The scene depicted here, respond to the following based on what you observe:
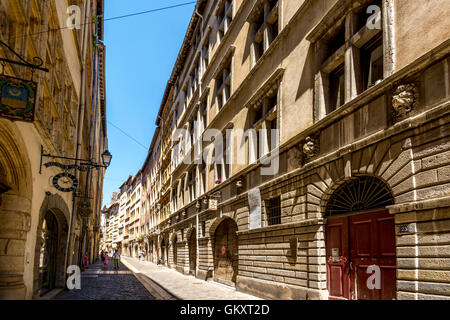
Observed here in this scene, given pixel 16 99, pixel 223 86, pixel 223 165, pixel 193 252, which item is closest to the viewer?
pixel 16 99

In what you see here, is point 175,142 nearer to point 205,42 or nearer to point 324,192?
point 205,42

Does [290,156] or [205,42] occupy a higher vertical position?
[205,42]

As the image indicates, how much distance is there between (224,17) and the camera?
852 inches

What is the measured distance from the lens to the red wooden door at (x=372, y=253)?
8117 millimetres

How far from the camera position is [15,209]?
902cm

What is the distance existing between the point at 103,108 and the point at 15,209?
46.0 m

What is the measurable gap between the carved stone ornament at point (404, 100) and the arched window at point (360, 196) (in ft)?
5.28

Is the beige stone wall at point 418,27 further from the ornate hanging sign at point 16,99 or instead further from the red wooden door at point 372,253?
the ornate hanging sign at point 16,99

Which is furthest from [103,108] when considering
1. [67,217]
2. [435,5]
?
[435,5]

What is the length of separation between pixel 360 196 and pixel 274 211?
15.2 ft

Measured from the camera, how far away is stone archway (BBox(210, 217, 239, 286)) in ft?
58.6

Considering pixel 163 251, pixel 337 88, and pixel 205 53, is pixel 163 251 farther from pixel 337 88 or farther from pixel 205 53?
pixel 337 88

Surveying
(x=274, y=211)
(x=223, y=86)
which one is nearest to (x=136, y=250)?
(x=223, y=86)

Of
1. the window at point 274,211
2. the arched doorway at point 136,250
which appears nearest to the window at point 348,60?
the window at point 274,211
